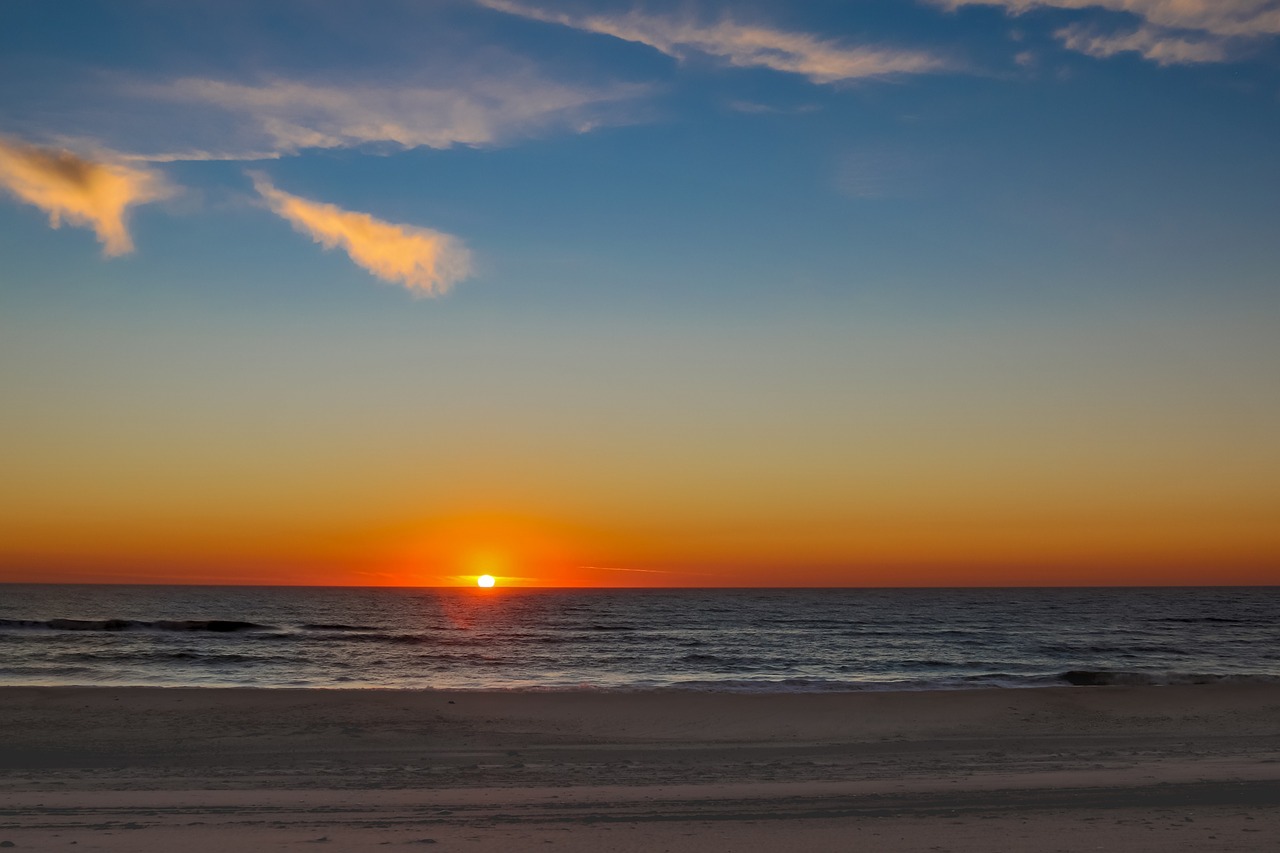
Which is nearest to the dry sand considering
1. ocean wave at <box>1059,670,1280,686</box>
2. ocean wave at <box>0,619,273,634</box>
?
ocean wave at <box>1059,670,1280,686</box>

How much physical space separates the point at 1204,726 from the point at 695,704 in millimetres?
10782

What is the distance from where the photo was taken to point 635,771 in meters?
13.9

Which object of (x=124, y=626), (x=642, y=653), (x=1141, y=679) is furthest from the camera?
(x=124, y=626)

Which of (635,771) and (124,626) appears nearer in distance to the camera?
(635,771)

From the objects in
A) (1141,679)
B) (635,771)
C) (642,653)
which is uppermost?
(635,771)

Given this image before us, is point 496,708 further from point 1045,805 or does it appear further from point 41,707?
point 1045,805

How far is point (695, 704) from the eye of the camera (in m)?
21.8

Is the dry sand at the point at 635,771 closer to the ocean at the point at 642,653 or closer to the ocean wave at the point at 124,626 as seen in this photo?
the ocean at the point at 642,653

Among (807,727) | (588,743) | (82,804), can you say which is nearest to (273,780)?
(82,804)

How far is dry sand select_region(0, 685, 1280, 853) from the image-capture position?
32.0ft

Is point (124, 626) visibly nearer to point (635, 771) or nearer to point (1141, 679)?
point (635, 771)

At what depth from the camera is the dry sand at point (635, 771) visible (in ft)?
32.0

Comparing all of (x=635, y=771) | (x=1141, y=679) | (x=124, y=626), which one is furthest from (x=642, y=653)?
(x=124, y=626)

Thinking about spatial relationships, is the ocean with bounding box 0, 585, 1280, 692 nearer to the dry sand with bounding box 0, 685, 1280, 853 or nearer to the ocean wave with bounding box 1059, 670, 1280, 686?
the ocean wave with bounding box 1059, 670, 1280, 686
